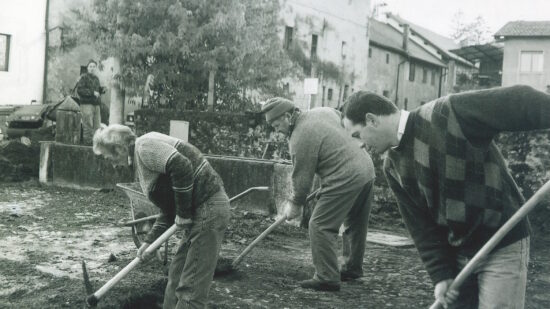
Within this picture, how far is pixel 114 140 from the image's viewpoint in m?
3.95

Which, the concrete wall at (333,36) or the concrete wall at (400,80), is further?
the concrete wall at (400,80)

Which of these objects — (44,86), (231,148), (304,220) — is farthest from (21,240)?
(44,86)

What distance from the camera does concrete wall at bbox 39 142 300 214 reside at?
28.6 feet

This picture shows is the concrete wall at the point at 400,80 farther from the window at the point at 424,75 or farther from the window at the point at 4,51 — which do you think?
the window at the point at 4,51

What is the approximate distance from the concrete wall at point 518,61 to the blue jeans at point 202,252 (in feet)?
108

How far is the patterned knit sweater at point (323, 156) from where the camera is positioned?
525cm

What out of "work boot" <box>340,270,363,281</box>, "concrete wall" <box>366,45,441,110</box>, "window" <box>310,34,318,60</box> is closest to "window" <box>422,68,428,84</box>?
"concrete wall" <box>366,45,441,110</box>

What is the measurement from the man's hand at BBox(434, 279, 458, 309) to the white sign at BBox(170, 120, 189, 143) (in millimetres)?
8964

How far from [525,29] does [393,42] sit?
11236 millimetres

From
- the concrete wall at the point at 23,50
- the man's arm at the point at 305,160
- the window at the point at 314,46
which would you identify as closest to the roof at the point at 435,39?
the window at the point at 314,46

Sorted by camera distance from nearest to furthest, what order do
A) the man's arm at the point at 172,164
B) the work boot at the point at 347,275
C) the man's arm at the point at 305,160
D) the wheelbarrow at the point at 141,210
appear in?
the man's arm at the point at 172,164
the man's arm at the point at 305,160
the wheelbarrow at the point at 141,210
the work boot at the point at 347,275

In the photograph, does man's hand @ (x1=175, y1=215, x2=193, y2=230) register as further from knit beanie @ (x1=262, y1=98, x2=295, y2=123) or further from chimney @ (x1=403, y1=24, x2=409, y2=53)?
chimney @ (x1=403, y1=24, x2=409, y2=53)

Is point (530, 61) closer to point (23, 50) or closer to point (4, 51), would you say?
point (23, 50)

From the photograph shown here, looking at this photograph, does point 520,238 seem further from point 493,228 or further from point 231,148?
point 231,148
